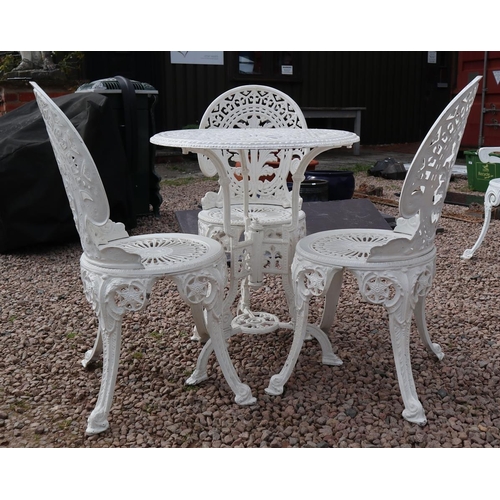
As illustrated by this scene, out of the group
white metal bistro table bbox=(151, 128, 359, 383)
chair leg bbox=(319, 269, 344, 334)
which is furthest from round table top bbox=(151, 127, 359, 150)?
chair leg bbox=(319, 269, 344, 334)

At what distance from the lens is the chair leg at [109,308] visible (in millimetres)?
2020

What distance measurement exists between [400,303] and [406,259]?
0.16 meters

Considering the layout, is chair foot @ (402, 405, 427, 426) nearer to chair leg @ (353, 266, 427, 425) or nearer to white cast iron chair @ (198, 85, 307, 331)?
chair leg @ (353, 266, 427, 425)

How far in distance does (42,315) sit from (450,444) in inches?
83.6

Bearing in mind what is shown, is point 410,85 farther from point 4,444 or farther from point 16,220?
point 4,444

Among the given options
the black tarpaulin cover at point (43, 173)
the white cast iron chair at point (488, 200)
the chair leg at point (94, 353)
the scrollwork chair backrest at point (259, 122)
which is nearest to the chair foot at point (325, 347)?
the scrollwork chair backrest at point (259, 122)

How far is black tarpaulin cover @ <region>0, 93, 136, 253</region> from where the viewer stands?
403cm

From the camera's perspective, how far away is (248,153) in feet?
10.3

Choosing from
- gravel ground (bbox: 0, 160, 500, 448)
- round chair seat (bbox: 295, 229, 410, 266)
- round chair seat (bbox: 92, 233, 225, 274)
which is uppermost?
round chair seat (bbox: 295, 229, 410, 266)

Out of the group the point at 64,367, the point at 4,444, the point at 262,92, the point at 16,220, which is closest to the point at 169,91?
the point at 16,220

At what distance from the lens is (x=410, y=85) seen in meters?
10.8

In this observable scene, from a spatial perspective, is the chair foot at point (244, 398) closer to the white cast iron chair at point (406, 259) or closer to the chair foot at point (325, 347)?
the white cast iron chair at point (406, 259)

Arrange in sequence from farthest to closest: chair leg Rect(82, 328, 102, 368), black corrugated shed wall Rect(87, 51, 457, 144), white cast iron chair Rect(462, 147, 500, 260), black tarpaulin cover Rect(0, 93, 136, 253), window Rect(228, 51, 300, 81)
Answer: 1. window Rect(228, 51, 300, 81)
2. black corrugated shed wall Rect(87, 51, 457, 144)
3. black tarpaulin cover Rect(0, 93, 136, 253)
4. white cast iron chair Rect(462, 147, 500, 260)
5. chair leg Rect(82, 328, 102, 368)

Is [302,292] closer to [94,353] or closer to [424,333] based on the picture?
[424,333]
